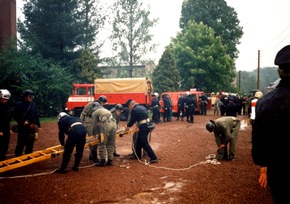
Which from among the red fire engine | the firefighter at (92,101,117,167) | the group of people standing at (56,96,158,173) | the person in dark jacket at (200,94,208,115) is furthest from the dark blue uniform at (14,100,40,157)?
the person in dark jacket at (200,94,208,115)

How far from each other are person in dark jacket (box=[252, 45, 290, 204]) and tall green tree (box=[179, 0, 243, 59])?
3778 centimetres

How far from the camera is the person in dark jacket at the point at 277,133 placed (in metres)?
2.22

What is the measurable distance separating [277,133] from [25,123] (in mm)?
6928

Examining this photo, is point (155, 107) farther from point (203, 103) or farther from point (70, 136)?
point (70, 136)

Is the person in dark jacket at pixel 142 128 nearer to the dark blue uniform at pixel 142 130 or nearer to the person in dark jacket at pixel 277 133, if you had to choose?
the dark blue uniform at pixel 142 130

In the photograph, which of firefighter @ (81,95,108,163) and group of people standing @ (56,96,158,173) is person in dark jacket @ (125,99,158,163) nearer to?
group of people standing @ (56,96,158,173)

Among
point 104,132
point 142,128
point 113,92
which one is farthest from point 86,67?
point 104,132

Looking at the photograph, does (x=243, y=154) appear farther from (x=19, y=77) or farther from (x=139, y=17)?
(x=139, y=17)

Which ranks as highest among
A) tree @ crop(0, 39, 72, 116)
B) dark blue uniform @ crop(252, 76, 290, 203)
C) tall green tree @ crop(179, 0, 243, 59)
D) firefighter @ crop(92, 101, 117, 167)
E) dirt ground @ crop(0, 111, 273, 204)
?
tall green tree @ crop(179, 0, 243, 59)

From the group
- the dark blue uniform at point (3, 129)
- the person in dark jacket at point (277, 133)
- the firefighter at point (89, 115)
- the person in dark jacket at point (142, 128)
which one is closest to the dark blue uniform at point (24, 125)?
the dark blue uniform at point (3, 129)

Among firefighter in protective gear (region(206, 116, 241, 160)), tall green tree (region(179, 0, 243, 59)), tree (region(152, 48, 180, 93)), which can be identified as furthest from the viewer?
tall green tree (region(179, 0, 243, 59))

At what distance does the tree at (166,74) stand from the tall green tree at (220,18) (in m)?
10.2

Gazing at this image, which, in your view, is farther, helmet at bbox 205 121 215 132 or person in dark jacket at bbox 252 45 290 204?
helmet at bbox 205 121 215 132

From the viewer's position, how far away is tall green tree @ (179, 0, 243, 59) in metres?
37.9
